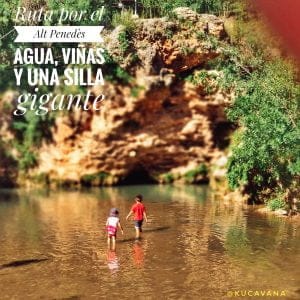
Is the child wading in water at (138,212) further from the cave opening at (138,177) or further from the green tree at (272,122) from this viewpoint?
the cave opening at (138,177)

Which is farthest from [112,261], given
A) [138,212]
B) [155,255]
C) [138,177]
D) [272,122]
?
[138,177]

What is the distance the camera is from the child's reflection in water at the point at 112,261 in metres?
11.7

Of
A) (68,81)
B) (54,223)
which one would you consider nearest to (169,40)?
(68,81)

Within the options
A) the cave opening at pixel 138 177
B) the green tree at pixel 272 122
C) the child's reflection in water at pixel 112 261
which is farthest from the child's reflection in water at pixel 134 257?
the cave opening at pixel 138 177

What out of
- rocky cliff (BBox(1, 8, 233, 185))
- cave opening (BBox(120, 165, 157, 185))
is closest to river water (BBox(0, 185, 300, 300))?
rocky cliff (BBox(1, 8, 233, 185))

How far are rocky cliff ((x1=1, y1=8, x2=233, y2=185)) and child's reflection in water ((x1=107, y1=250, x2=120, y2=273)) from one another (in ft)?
47.5

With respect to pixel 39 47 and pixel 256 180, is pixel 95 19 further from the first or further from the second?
pixel 256 180

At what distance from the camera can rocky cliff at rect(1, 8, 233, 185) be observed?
25.6 m

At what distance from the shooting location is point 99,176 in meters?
31.3

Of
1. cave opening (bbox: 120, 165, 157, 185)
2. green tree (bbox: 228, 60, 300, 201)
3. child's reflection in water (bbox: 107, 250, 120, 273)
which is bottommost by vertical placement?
child's reflection in water (bbox: 107, 250, 120, 273)

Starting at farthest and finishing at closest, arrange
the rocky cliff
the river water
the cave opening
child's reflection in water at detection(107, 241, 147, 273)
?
the cave opening, the rocky cliff, child's reflection in water at detection(107, 241, 147, 273), the river water

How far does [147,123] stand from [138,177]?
443 centimetres

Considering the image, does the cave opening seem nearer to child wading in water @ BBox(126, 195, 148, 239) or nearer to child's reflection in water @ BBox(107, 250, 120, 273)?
child wading in water @ BBox(126, 195, 148, 239)

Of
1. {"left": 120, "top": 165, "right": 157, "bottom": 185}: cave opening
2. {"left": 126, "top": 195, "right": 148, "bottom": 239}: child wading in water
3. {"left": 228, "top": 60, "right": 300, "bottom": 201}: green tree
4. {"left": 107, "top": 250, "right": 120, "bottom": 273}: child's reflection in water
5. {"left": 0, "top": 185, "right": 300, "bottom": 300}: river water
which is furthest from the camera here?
{"left": 120, "top": 165, "right": 157, "bottom": 185}: cave opening
